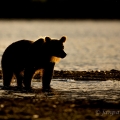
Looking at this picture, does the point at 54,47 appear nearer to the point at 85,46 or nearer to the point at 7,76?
the point at 7,76

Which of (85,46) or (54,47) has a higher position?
(85,46)

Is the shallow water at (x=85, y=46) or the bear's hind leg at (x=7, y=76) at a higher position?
the shallow water at (x=85, y=46)

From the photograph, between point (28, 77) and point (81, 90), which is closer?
point (81, 90)

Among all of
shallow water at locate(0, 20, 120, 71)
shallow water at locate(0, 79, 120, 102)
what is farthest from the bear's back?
shallow water at locate(0, 20, 120, 71)
